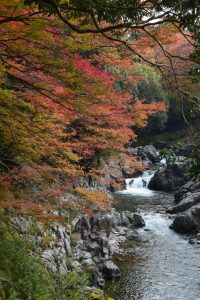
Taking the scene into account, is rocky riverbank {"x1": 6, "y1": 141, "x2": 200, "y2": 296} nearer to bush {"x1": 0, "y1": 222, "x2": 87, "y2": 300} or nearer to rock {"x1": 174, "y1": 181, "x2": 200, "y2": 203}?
bush {"x1": 0, "y1": 222, "x2": 87, "y2": 300}

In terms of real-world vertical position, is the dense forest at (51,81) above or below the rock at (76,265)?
above

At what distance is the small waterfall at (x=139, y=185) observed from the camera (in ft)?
83.1

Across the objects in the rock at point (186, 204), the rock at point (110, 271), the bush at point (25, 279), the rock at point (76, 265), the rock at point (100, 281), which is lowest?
the rock at point (100, 281)

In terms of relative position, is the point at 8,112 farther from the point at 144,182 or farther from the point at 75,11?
the point at 144,182

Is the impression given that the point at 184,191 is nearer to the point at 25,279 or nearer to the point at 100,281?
the point at 100,281

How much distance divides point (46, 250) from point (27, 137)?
367 cm

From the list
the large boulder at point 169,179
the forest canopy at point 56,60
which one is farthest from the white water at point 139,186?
the forest canopy at point 56,60

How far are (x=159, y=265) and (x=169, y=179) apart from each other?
14.0m

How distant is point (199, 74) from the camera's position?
18.6 feet

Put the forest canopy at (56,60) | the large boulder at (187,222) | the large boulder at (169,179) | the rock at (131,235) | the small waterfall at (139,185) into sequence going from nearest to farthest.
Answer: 1. the forest canopy at (56,60)
2. the rock at (131,235)
3. the large boulder at (187,222)
4. the small waterfall at (139,185)
5. the large boulder at (169,179)

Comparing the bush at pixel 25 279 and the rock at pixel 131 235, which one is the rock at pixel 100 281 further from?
the rock at pixel 131 235

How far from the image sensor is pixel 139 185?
88.8 feet

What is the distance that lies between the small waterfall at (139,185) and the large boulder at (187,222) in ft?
26.7

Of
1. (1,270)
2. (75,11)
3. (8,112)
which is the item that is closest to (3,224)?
(1,270)
